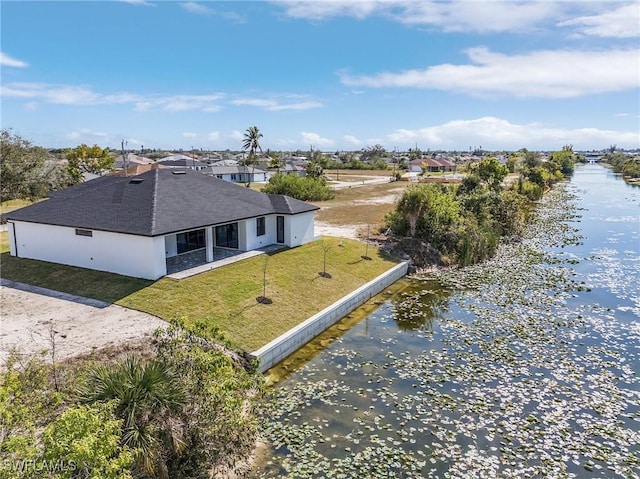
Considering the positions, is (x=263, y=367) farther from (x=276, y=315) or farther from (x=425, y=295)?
(x=425, y=295)

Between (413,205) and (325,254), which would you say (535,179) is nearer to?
(413,205)

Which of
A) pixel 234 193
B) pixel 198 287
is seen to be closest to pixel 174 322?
pixel 198 287

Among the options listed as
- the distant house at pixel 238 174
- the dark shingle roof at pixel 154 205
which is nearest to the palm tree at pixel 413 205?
the dark shingle roof at pixel 154 205

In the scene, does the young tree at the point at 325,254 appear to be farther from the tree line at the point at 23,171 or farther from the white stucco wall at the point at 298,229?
the tree line at the point at 23,171

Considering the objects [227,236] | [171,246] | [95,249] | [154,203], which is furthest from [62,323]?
[227,236]

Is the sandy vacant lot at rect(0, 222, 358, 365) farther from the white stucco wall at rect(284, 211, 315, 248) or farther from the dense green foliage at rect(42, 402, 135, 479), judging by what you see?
the white stucco wall at rect(284, 211, 315, 248)

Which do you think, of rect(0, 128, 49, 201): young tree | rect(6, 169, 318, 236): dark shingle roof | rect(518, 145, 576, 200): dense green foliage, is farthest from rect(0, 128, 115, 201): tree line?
rect(518, 145, 576, 200): dense green foliage
